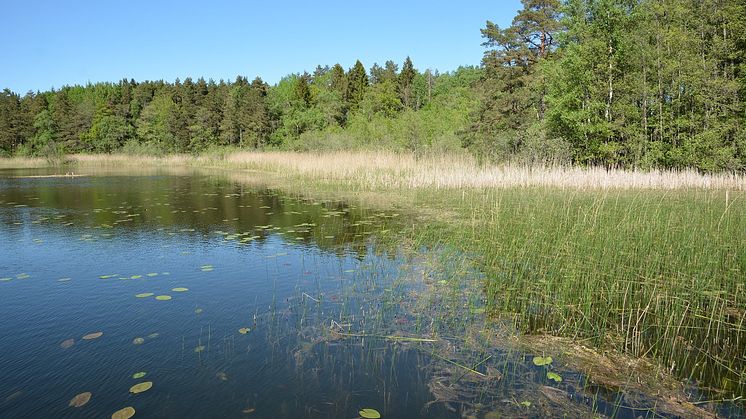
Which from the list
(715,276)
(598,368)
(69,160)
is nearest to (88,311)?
(598,368)

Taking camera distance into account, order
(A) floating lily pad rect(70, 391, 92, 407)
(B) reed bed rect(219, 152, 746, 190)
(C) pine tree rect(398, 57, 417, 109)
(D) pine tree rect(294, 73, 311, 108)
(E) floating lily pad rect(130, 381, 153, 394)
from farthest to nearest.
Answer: (C) pine tree rect(398, 57, 417, 109), (D) pine tree rect(294, 73, 311, 108), (B) reed bed rect(219, 152, 746, 190), (E) floating lily pad rect(130, 381, 153, 394), (A) floating lily pad rect(70, 391, 92, 407)

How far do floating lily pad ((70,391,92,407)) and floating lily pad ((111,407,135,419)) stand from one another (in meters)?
0.30

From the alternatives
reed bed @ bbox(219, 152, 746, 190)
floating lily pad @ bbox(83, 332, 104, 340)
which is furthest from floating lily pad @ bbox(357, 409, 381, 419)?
reed bed @ bbox(219, 152, 746, 190)

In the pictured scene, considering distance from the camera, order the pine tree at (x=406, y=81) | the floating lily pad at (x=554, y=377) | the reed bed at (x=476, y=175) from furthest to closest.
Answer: the pine tree at (x=406, y=81), the reed bed at (x=476, y=175), the floating lily pad at (x=554, y=377)

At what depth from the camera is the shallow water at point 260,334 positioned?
2979 mm

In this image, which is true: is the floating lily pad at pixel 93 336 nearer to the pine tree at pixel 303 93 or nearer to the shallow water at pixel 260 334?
the shallow water at pixel 260 334

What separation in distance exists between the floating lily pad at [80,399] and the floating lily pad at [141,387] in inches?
10.2

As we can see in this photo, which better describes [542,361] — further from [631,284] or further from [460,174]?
[460,174]

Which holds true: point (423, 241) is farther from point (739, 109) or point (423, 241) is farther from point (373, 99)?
point (373, 99)

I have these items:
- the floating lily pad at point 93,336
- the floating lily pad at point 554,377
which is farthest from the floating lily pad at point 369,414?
the floating lily pad at point 93,336

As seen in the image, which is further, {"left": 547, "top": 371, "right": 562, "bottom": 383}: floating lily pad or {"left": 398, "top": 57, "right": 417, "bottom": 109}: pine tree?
{"left": 398, "top": 57, "right": 417, "bottom": 109}: pine tree

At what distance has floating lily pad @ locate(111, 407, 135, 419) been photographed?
9.11 ft

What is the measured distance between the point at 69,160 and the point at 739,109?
45.9 metres

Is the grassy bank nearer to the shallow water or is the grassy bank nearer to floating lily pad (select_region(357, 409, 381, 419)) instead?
the shallow water
